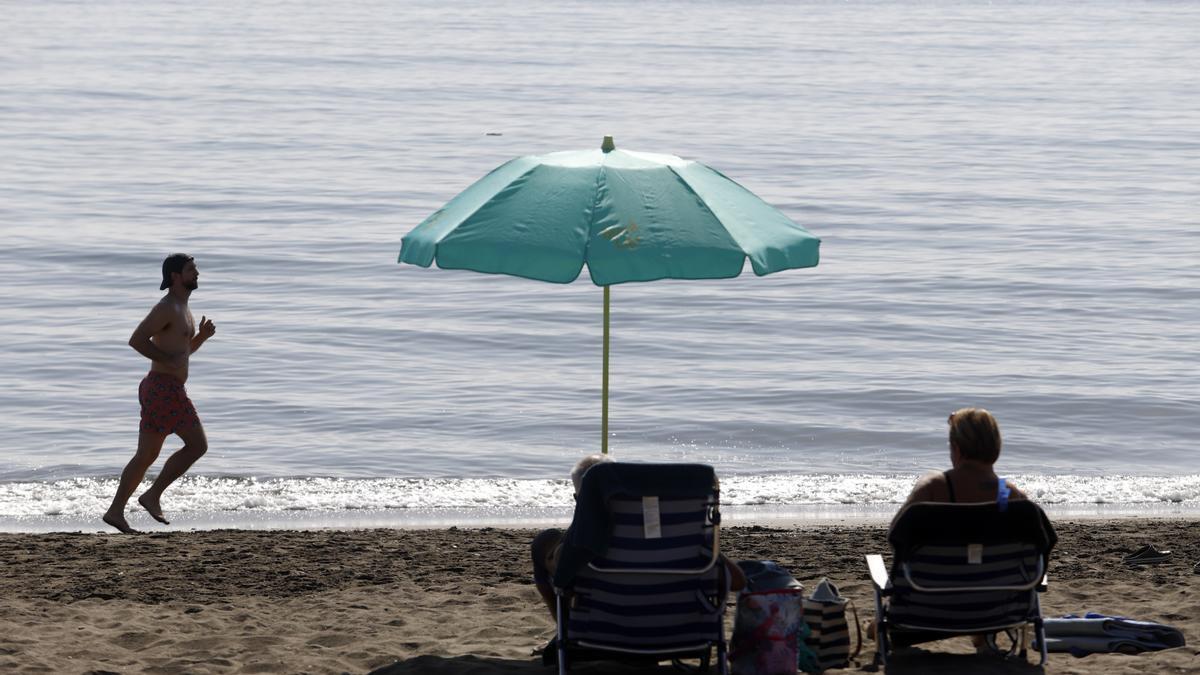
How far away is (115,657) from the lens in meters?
6.88

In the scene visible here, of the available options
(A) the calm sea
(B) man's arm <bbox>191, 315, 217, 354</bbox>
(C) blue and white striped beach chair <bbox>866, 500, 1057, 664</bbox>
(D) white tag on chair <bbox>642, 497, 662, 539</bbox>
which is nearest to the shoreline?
(A) the calm sea

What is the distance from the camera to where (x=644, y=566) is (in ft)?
20.1

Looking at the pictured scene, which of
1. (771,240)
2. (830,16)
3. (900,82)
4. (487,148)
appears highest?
(830,16)

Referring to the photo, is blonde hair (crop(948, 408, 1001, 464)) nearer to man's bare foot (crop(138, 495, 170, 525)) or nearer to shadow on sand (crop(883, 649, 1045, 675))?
shadow on sand (crop(883, 649, 1045, 675))

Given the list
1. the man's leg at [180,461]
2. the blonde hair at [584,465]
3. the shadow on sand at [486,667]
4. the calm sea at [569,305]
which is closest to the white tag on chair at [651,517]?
the blonde hair at [584,465]

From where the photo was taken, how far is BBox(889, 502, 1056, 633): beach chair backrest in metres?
6.16

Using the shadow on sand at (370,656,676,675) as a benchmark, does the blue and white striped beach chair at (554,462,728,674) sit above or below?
above

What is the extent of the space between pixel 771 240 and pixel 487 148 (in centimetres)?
3251

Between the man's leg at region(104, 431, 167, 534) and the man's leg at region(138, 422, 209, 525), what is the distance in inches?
3.5

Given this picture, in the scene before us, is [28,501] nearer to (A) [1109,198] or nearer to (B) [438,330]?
(B) [438,330]

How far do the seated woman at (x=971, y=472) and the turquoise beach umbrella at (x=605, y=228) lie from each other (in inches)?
38.0

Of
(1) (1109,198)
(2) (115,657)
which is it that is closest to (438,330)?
(2) (115,657)

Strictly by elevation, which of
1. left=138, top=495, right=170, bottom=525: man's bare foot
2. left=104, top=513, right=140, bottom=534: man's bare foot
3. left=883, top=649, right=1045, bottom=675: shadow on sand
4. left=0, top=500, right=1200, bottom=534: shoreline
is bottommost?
left=0, top=500, right=1200, bottom=534: shoreline

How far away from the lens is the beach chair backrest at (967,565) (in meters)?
6.16
